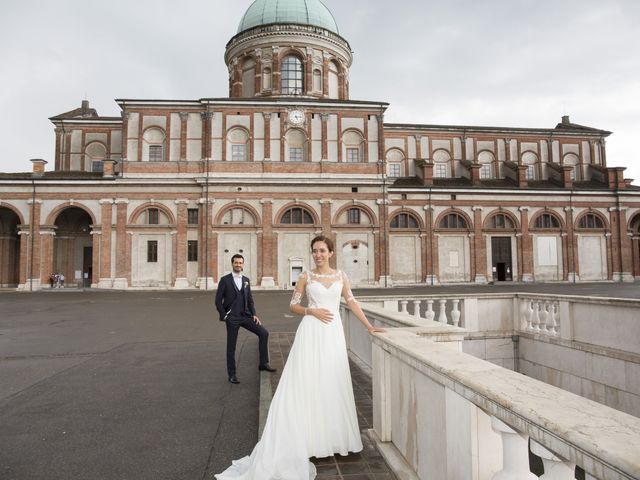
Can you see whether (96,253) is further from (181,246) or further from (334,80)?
(334,80)

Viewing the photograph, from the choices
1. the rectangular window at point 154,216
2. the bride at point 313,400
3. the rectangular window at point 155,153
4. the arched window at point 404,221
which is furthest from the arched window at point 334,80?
the bride at point 313,400

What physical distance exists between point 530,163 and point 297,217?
2487 centimetres

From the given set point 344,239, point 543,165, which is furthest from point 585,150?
point 344,239

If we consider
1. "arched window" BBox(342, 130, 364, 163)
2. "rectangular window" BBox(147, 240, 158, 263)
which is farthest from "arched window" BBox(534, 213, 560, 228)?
"rectangular window" BBox(147, 240, 158, 263)

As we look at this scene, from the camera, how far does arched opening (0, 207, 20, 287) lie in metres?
34.9

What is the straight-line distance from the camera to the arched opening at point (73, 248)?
114ft

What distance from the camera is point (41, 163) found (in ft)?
108

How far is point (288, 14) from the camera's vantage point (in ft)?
127

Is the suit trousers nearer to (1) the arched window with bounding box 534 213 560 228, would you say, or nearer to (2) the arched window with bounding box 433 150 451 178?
(1) the arched window with bounding box 534 213 560 228

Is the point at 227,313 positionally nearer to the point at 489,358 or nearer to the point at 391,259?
the point at 489,358

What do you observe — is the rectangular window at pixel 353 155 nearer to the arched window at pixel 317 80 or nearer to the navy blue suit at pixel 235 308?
the arched window at pixel 317 80

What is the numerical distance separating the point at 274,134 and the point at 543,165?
26.7 meters

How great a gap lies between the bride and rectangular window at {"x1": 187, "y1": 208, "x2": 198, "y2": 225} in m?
30.0

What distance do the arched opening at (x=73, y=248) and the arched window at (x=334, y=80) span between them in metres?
22.9
